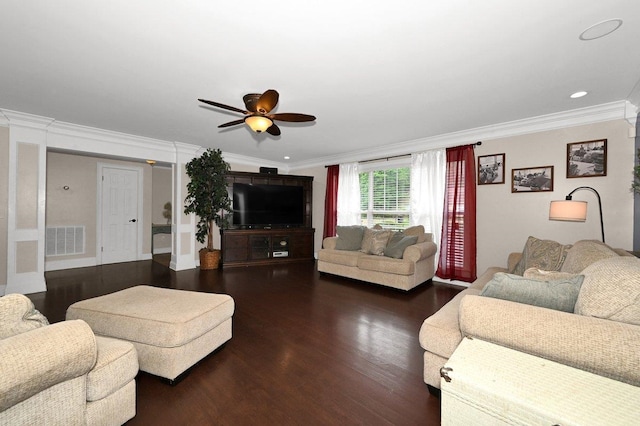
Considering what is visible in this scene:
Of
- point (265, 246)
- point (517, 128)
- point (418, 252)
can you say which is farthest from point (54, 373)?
point (517, 128)

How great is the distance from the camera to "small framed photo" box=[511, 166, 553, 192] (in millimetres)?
3559

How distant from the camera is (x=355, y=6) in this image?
162cm

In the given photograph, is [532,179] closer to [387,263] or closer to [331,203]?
[387,263]

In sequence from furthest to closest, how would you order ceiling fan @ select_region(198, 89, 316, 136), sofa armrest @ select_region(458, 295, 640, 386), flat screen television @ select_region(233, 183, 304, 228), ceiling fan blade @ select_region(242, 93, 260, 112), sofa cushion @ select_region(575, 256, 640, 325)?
flat screen television @ select_region(233, 183, 304, 228) < ceiling fan blade @ select_region(242, 93, 260, 112) < ceiling fan @ select_region(198, 89, 316, 136) < sofa cushion @ select_region(575, 256, 640, 325) < sofa armrest @ select_region(458, 295, 640, 386)

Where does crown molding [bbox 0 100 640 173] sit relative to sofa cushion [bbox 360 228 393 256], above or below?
above

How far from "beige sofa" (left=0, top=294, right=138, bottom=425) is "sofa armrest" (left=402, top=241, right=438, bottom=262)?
342cm

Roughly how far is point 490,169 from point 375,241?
2065 mm

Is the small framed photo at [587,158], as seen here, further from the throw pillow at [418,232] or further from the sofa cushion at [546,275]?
the sofa cushion at [546,275]

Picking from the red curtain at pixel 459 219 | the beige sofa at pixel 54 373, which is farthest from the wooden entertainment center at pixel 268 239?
the beige sofa at pixel 54 373

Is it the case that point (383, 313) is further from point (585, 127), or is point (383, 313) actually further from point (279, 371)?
point (585, 127)

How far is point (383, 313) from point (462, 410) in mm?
2166

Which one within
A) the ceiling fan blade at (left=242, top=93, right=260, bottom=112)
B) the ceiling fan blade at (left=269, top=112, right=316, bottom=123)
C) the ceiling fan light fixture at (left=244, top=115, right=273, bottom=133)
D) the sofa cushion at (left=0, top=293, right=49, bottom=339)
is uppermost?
the ceiling fan blade at (left=242, top=93, right=260, bottom=112)

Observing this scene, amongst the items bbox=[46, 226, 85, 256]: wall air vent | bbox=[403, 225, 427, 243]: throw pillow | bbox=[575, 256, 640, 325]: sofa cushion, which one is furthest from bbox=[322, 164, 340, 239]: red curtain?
bbox=[46, 226, 85, 256]: wall air vent

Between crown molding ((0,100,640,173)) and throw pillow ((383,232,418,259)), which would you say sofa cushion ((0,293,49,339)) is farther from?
crown molding ((0,100,640,173))
